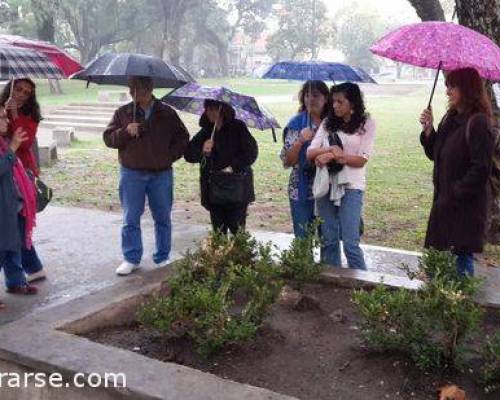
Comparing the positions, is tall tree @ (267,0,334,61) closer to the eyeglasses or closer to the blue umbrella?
the blue umbrella

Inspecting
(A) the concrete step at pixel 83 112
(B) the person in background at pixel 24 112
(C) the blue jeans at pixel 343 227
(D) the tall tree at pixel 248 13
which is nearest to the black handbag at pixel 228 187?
(C) the blue jeans at pixel 343 227

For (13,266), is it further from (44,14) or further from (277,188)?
(44,14)

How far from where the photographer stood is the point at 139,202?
16.8 feet

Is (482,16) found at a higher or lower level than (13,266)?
higher

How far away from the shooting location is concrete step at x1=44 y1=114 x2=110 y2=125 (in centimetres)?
2091

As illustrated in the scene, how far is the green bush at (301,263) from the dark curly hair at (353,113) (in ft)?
2.71

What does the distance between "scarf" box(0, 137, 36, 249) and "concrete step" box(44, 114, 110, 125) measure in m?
16.3

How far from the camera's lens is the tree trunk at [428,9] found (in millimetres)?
7348

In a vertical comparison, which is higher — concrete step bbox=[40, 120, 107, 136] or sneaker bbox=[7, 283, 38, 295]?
concrete step bbox=[40, 120, 107, 136]

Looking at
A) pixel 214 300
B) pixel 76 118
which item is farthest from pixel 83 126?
pixel 214 300

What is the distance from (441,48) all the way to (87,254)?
146 inches

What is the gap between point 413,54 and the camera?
3.93 metres

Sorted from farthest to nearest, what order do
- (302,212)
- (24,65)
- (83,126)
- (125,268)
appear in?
(83,126) → (125,268) → (302,212) → (24,65)

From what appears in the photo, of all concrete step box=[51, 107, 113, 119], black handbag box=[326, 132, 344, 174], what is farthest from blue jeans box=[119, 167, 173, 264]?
concrete step box=[51, 107, 113, 119]
